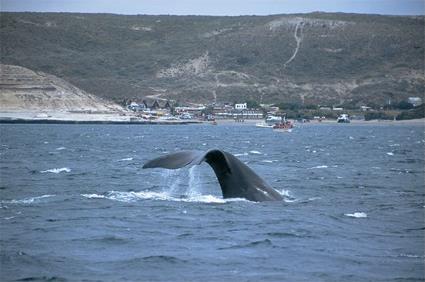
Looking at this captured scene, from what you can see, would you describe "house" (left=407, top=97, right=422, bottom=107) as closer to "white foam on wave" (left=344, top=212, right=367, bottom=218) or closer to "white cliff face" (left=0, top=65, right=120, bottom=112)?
"white cliff face" (left=0, top=65, right=120, bottom=112)

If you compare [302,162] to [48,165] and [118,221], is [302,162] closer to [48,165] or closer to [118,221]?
[48,165]

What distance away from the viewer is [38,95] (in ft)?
451

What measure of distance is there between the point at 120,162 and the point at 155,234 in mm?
26285

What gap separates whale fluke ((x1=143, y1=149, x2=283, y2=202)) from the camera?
722 inches

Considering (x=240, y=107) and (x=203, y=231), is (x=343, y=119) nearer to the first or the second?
(x=240, y=107)

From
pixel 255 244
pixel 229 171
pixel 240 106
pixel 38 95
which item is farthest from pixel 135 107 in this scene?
pixel 255 244

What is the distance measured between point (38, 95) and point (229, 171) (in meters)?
121

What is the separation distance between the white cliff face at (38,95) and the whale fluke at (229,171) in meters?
117

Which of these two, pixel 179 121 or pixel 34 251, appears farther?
pixel 179 121

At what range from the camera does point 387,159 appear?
50562 mm

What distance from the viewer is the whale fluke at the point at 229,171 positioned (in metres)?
18.3

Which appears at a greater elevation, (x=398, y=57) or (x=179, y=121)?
(x=398, y=57)

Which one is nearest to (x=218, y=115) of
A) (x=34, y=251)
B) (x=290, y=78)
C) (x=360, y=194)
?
(x=290, y=78)

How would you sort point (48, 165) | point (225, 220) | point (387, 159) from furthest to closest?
point (387, 159) → point (48, 165) → point (225, 220)
